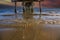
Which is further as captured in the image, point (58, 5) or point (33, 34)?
point (58, 5)


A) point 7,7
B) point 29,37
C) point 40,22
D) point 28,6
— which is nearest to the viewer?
point 29,37

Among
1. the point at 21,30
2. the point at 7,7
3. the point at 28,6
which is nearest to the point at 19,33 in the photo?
the point at 21,30

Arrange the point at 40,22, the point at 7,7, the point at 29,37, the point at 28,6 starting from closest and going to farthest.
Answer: the point at 29,37 < the point at 40,22 < the point at 28,6 < the point at 7,7

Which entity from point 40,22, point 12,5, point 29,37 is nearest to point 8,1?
point 12,5

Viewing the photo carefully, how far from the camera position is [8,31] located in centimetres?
92

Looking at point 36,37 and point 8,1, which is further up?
point 8,1

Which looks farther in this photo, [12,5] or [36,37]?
[12,5]

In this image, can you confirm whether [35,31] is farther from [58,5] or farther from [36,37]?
[58,5]

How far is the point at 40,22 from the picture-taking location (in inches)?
40.5

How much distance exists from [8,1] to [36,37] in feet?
2.29

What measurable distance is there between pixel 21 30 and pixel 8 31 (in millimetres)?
72

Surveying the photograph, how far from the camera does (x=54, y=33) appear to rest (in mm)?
928

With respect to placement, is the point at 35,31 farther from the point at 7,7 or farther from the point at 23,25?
the point at 7,7

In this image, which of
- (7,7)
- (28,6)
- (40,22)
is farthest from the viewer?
(7,7)
